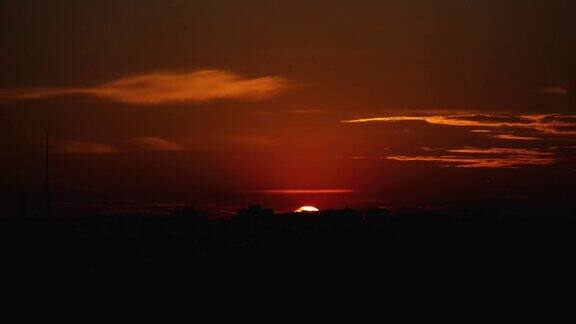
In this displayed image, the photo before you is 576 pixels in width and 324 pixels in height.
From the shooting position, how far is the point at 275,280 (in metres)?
63.0

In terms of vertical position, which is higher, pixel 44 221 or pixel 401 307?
pixel 44 221

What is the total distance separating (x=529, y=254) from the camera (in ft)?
259

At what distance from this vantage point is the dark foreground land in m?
68.1

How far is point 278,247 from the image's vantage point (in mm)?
80500

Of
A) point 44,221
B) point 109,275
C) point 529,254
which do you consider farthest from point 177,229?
point 529,254

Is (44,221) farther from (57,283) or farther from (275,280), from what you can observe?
(275,280)

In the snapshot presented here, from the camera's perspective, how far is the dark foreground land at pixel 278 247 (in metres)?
68.1

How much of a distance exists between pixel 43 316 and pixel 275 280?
2118 cm

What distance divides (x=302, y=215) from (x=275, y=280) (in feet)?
140

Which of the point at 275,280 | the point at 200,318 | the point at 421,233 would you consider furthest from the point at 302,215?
the point at 200,318

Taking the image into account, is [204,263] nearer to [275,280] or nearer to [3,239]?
[275,280]

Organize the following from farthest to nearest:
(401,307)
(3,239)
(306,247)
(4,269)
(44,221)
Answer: (44,221)
(306,247)
(3,239)
(4,269)
(401,307)

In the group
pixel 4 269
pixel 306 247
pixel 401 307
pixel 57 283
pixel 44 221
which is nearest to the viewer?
pixel 401 307

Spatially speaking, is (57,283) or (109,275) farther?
(109,275)
